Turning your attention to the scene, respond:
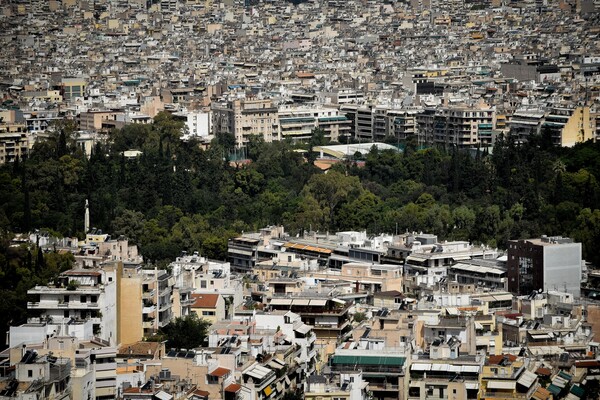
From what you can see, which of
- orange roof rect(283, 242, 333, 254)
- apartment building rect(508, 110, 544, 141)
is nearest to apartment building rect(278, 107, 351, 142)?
apartment building rect(508, 110, 544, 141)

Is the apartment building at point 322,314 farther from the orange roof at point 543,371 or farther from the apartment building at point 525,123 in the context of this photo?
the apartment building at point 525,123

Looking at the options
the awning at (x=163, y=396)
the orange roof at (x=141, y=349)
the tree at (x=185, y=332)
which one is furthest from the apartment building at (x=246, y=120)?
the awning at (x=163, y=396)

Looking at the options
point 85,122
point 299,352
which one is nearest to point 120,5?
point 85,122

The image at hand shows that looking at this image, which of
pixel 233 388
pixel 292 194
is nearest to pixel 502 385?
pixel 233 388

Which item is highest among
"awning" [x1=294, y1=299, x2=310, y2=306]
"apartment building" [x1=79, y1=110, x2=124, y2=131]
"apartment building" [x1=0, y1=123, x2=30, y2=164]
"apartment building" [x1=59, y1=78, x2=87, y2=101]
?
"apartment building" [x1=59, y1=78, x2=87, y2=101]

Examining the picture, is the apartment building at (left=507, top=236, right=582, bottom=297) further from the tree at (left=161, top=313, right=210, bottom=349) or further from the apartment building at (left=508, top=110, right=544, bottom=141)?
the apartment building at (left=508, top=110, right=544, bottom=141)

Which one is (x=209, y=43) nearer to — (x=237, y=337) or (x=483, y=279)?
(x=483, y=279)

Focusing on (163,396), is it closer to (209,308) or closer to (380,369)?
(380,369)
